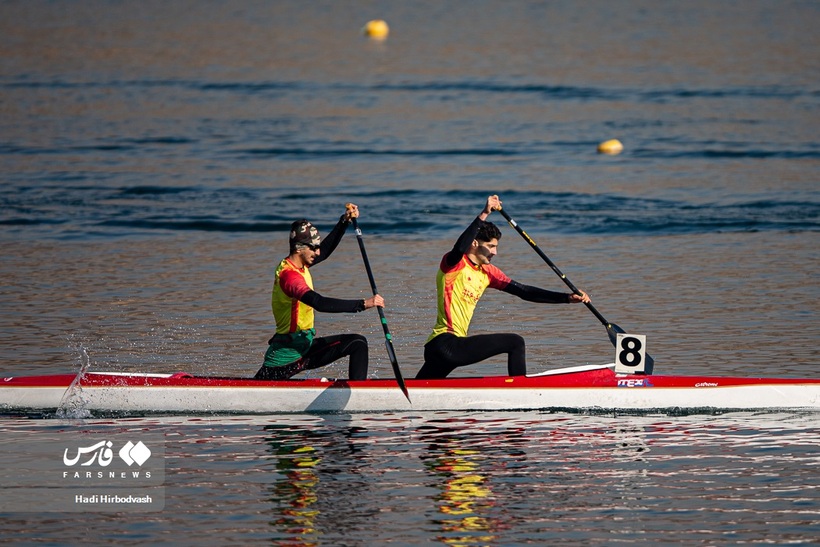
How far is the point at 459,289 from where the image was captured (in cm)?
1317

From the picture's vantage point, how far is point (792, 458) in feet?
38.2

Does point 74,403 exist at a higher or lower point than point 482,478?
higher

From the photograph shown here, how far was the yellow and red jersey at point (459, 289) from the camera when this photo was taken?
13156mm

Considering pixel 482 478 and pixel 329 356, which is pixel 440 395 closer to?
pixel 329 356

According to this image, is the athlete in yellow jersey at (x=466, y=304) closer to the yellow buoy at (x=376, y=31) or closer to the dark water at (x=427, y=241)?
the dark water at (x=427, y=241)

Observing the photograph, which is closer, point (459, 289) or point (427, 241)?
point (459, 289)

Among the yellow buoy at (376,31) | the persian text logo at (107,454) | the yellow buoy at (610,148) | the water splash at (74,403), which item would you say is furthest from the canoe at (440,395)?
the yellow buoy at (376,31)

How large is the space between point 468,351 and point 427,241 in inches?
407

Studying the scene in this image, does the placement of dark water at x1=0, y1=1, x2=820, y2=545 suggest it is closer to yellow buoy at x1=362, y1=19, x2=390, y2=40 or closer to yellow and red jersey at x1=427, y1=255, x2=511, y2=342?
yellow and red jersey at x1=427, y1=255, x2=511, y2=342

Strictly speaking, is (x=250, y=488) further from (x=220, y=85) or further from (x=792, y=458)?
(x=220, y=85)

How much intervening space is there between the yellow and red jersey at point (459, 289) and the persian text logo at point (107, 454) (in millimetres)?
2866


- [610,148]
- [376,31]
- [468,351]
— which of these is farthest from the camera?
[376,31]

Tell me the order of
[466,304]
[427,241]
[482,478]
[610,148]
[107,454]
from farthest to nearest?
[610,148] < [427,241] < [466,304] < [107,454] < [482,478]

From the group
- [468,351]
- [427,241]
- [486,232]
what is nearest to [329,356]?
[468,351]
